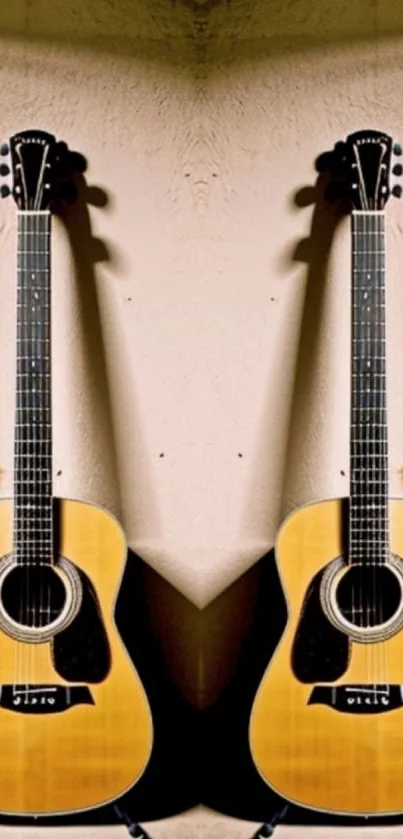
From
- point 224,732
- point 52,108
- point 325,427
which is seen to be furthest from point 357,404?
point 52,108

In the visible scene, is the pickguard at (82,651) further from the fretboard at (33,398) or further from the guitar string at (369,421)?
the guitar string at (369,421)

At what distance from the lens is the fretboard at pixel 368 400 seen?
1.57 m

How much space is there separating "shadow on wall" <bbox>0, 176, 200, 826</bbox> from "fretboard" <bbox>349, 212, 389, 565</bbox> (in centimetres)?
41

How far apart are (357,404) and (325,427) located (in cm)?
16

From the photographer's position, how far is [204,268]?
1.75 metres

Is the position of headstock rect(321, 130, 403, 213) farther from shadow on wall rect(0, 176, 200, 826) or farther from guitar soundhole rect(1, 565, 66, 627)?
guitar soundhole rect(1, 565, 66, 627)

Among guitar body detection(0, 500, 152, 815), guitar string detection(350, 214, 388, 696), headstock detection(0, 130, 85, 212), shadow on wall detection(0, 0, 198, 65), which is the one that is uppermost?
shadow on wall detection(0, 0, 198, 65)

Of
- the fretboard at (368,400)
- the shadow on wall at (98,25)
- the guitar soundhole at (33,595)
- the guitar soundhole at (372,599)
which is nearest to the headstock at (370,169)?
the fretboard at (368,400)

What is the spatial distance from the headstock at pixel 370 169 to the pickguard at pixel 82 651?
0.89 m

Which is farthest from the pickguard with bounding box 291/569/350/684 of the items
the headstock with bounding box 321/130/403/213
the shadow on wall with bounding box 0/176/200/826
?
the headstock with bounding box 321/130/403/213

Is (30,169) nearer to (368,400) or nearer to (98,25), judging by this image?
(98,25)

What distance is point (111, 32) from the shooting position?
173 cm

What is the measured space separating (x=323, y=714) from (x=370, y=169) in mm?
985

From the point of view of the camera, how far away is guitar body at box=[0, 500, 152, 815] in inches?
61.2
